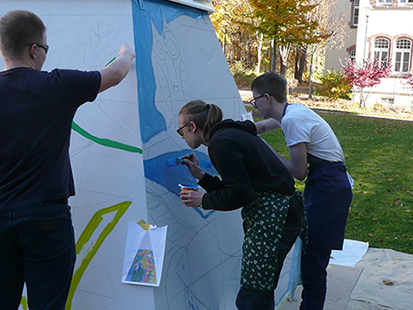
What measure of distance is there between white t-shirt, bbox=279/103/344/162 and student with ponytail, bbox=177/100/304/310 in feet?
1.28

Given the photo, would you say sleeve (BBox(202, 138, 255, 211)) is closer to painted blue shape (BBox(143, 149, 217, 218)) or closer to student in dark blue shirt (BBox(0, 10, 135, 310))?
painted blue shape (BBox(143, 149, 217, 218))

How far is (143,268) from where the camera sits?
2.43m

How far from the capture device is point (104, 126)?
264cm

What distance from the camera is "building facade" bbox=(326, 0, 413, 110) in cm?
1791

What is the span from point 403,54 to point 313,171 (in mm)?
17913

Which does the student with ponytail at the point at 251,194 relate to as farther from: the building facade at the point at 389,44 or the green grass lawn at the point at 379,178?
the building facade at the point at 389,44

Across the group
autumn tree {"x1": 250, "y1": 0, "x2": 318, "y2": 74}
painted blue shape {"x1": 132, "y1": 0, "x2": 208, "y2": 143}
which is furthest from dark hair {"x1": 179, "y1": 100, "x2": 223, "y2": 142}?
autumn tree {"x1": 250, "y1": 0, "x2": 318, "y2": 74}

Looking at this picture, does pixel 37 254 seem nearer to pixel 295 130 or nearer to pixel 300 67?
pixel 295 130

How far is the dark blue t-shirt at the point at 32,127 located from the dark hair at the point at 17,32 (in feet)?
0.30

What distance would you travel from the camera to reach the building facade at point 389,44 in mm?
17906

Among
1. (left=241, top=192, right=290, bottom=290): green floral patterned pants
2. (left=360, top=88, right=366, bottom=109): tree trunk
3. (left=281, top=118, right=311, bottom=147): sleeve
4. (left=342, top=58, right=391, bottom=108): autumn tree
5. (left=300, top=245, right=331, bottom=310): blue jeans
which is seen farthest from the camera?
(left=360, top=88, right=366, bottom=109): tree trunk

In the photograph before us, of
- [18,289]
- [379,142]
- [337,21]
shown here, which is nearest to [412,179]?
[379,142]

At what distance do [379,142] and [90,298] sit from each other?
9.64m

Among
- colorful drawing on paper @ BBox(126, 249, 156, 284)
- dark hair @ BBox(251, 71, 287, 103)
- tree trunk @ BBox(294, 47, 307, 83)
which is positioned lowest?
colorful drawing on paper @ BBox(126, 249, 156, 284)
